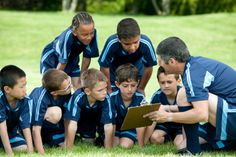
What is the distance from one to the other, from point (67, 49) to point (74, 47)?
0.19 meters

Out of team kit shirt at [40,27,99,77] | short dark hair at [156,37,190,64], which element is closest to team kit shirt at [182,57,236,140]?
short dark hair at [156,37,190,64]

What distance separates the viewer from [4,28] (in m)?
26.1

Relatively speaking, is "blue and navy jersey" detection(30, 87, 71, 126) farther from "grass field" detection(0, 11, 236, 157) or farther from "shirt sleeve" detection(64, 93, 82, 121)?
"grass field" detection(0, 11, 236, 157)

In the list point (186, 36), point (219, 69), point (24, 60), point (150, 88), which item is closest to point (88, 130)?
point (219, 69)

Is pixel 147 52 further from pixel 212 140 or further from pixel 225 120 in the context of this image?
pixel 225 120

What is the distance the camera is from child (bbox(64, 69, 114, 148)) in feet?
22.4

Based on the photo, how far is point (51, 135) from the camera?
280 inches

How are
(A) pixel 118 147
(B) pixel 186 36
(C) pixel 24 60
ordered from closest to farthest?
(A) pixel 118 147, (C) pixel 24 60, (B) pixel 186 36

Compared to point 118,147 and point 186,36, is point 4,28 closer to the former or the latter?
point 186,36

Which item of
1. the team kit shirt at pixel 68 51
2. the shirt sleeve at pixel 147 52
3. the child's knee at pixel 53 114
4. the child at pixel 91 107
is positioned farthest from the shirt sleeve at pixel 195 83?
A: the team kit shirt at pixel 68 51

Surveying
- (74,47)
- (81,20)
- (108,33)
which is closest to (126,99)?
(81,20)

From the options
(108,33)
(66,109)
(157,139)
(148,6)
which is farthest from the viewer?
(148,6)

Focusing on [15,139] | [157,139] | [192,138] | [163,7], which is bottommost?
[163,7]

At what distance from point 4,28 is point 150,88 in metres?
14.7
